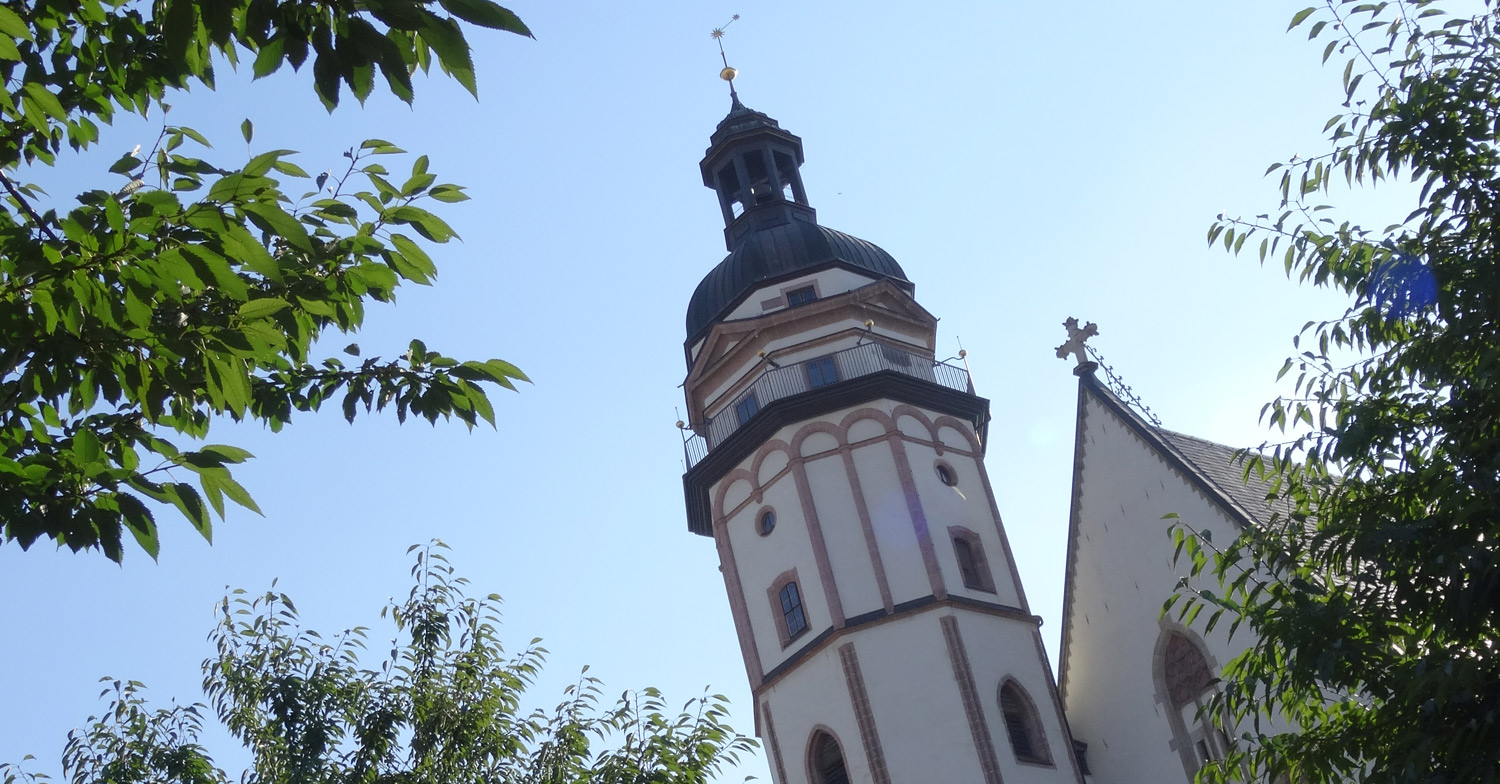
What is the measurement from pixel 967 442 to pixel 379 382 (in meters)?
22.0

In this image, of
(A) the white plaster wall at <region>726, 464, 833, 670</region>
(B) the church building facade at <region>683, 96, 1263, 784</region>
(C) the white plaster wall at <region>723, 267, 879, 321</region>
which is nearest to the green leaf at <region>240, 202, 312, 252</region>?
(B) the church building facade at <region>683, 96, 1263, 784</region>

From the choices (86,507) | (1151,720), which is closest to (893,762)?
(1151,720)

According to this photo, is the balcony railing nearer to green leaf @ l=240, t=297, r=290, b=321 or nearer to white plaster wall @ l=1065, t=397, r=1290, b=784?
white plaster wall @ l=1065, t=397, r=1290, b=784

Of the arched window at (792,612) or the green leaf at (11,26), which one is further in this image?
the arched window at (792,612)

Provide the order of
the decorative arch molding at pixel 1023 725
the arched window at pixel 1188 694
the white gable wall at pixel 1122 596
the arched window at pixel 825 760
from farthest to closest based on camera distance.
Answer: the arched window at pixel 825 760
the decorative arch molding at pixel 1023 725
the white gable wall at pixel 1122 596
the arched window at pixel 1188 694

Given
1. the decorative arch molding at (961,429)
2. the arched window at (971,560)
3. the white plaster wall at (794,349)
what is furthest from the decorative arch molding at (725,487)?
the arched window at (971,560)

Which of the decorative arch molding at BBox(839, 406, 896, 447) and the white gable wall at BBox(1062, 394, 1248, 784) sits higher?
the decorative arch molding at BBox(839, 406, 896, 447)

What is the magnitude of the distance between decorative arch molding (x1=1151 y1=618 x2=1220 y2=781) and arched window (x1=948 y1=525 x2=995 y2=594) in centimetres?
347

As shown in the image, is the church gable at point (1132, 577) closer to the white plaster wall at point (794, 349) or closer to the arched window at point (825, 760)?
the arched window at point (825, 760)

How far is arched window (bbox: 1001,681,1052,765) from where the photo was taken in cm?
2367

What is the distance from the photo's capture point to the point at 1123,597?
931 inches

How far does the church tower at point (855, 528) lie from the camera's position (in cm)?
2375

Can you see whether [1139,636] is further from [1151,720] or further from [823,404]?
[823,404]

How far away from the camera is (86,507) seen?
499 centimetres
